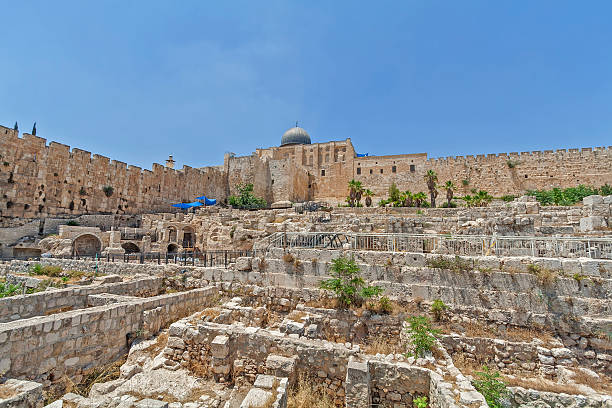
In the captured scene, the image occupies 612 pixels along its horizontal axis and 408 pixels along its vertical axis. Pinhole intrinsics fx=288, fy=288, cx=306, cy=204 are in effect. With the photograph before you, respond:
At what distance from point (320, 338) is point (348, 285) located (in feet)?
5.56

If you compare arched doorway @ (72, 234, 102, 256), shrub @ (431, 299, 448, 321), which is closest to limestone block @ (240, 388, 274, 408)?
shrub @ (431, 299, 448, 321)

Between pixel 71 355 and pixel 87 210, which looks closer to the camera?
pixel 71 355

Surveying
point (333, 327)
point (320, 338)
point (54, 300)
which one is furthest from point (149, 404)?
point (54, 300)

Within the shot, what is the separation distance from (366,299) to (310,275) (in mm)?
2001

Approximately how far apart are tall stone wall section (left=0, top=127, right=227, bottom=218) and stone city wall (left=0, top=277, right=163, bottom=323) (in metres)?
22.9

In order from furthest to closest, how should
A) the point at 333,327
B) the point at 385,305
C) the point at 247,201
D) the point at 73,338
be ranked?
the point at 247,201, the point at 333,327, the point at 385,305, the point at 73,338

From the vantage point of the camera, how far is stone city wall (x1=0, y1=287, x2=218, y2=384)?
5.22 meters

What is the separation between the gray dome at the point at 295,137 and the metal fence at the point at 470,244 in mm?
44795

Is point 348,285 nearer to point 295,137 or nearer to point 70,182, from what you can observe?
point 70,182

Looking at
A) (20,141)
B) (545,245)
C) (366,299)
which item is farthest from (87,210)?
(545,245)

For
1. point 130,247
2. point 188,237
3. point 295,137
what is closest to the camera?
point 130,247

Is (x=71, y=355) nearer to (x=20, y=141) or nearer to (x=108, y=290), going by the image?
(x=108, y=290)

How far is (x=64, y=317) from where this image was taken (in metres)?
5.96

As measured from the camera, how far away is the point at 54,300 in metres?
8.36
